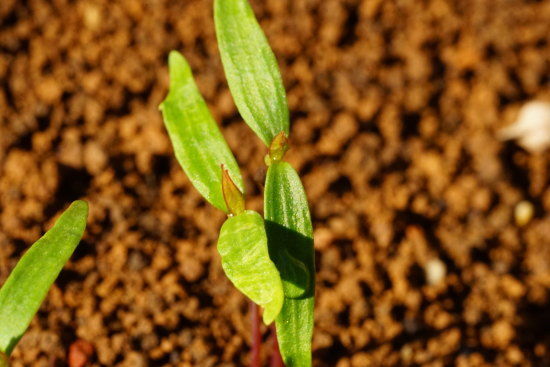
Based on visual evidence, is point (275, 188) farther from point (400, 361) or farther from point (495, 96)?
point (495, 96)

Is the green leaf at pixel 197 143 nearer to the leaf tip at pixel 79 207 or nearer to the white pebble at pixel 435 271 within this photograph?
the leaf tip at pixel 79 207

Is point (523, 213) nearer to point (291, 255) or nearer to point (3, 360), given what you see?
point (291, 255)

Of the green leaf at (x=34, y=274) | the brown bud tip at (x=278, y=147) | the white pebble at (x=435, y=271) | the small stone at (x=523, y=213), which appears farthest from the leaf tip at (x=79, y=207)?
the small stone at (x=523, y=213)

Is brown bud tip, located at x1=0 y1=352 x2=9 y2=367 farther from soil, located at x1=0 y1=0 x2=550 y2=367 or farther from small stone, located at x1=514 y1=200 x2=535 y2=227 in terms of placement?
small stone, located at x1=514 y1=200 x2=535 y2=227

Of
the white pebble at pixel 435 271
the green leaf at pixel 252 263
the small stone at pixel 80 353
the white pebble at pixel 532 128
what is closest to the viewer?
the green leaf at pixel 252 263

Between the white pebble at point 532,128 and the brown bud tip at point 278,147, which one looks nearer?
the brown bud tip at point 278,147

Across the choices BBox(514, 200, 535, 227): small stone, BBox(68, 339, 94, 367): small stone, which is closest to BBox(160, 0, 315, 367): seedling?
BBox(68, 339, 94, 367): small stone

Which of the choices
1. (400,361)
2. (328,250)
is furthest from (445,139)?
(400,361)

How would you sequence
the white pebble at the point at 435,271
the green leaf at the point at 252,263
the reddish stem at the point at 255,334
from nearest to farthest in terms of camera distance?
the green leaf at the point at 252,263 < the reddish stem at the point at 255,334 < the white pebble at the point at 435,271
